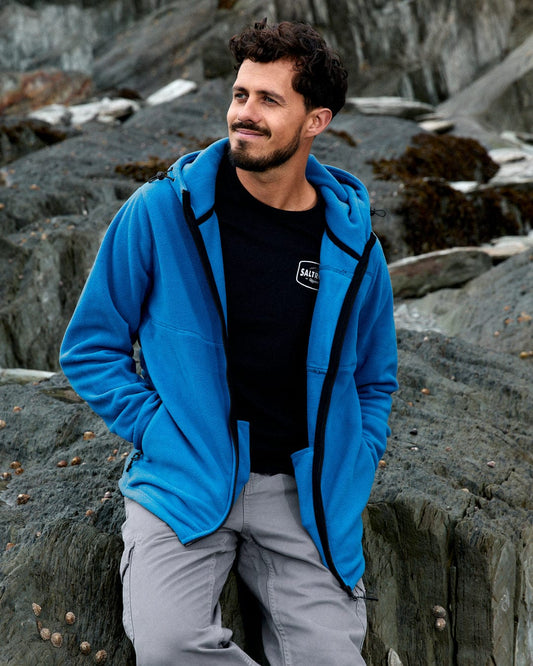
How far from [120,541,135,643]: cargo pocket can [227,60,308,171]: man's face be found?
1840mm

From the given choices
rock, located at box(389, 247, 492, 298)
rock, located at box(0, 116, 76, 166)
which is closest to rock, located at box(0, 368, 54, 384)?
rock, located at box(389, 247, 492, 298)

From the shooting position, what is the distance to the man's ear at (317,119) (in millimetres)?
3701

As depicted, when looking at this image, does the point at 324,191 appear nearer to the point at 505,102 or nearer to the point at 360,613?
the point at 360,613

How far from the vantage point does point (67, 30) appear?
30.1 meters

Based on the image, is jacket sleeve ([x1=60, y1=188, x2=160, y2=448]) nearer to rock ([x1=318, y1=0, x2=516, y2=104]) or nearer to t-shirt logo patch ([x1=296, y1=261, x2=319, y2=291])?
t-shirt logo patch ([x1=296, y1=261, x2=319, y2=291])

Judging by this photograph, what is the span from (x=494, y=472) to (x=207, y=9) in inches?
1040

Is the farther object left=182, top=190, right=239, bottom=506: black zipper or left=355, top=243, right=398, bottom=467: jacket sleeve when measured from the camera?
left=355, top=243, right=398, bottom=467: jacket sleeve

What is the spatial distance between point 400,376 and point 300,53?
3.25 meters

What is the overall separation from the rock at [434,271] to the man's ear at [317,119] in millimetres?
6641

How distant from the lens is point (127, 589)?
312 centimetres

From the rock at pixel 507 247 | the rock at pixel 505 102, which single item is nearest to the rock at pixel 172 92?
the rock at pixel 505 102

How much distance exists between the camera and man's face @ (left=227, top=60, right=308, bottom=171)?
11.5ft

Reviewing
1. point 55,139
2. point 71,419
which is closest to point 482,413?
point 71,419

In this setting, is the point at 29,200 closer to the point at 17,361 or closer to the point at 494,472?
the point at 17,361
